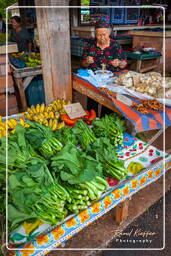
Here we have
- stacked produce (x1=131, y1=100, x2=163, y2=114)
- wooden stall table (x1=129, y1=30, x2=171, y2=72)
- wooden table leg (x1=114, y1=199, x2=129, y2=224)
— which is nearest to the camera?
stacked produce (x1=131, y1=100, x2=163, y2=114)

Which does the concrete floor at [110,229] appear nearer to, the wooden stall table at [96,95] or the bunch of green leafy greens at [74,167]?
the bunch of green leafy greens at [74,167]

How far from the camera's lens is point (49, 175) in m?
1.49

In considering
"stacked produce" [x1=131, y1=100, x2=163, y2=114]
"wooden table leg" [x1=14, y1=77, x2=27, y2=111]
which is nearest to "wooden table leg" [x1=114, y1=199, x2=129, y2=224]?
"stacked produce" [x1=131, y1=100, x2=163, y2=114]

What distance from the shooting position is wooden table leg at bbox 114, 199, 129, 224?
2096mm

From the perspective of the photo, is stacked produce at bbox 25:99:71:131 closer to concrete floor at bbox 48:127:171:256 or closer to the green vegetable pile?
the green vegetable pile

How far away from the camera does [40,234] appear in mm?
1368

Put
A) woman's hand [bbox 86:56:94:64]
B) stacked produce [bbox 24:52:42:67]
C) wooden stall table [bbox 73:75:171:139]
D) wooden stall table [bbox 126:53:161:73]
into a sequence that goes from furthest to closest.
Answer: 1. wooden stall table [bbox 126:53:161:73]
2. stacked produce [bbox 24:52:42:67]
3. woman's hand [bbox 86:56:94:64]
4. wooden stall table [bbox 73:75:171:139]

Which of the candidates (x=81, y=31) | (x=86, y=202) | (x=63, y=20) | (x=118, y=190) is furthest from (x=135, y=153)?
(x=81, y=31)

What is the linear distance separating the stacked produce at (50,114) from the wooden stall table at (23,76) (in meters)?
1.85

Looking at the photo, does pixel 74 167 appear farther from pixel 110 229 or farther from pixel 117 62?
pixel 117 62

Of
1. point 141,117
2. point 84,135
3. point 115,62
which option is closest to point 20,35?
point 115,62

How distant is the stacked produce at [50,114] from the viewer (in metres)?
2.52

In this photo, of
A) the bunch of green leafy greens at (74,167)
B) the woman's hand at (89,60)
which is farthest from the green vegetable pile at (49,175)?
the woman's hand at (89,60)

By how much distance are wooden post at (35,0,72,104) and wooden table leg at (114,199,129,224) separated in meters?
1.79
